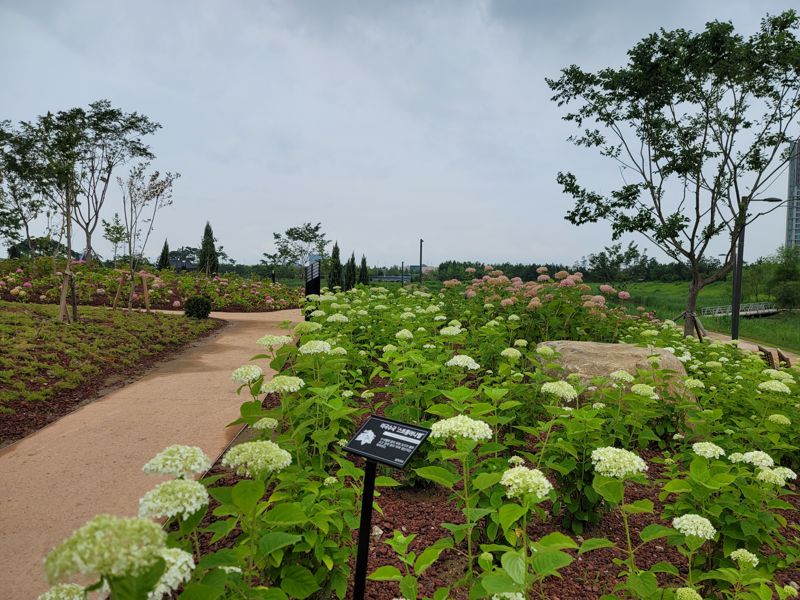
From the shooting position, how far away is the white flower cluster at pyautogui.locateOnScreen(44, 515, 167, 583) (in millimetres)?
919

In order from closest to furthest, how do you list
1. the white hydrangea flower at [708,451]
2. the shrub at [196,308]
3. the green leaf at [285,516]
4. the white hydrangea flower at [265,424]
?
the green leaf at [285,516] → the white hydrangea flower at [708,451] → the white hydrangea flower at [265,424] → the shrub at [196,308]

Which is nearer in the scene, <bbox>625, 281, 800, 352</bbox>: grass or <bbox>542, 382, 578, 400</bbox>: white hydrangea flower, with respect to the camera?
<bbox>542, 382, 578, 400</bbox>: white hydrangea flower

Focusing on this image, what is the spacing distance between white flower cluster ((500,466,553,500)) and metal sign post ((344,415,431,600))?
15.0 inches

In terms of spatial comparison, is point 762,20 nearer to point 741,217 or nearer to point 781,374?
point 741,217

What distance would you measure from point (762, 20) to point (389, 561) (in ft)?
42.8

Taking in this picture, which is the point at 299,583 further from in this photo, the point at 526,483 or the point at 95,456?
the point at 95,456

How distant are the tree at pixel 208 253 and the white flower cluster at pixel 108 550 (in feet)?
94.8

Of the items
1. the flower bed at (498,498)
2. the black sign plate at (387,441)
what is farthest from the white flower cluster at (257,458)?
the black sign plate at (387,441)

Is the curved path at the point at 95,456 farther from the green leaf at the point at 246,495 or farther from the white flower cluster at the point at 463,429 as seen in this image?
the white flower cluster at the point at 463,429

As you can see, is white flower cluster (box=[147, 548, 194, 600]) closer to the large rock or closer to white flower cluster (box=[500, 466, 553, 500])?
white flower cluster (box=[500, 466, 553, 500])

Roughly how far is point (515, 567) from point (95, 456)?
3.86m

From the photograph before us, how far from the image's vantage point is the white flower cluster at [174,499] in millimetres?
1291

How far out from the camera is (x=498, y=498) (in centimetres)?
236

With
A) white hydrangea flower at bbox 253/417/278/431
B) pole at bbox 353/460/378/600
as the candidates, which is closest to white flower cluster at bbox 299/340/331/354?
white hydrangea flower at bbox 253/417/278/431
